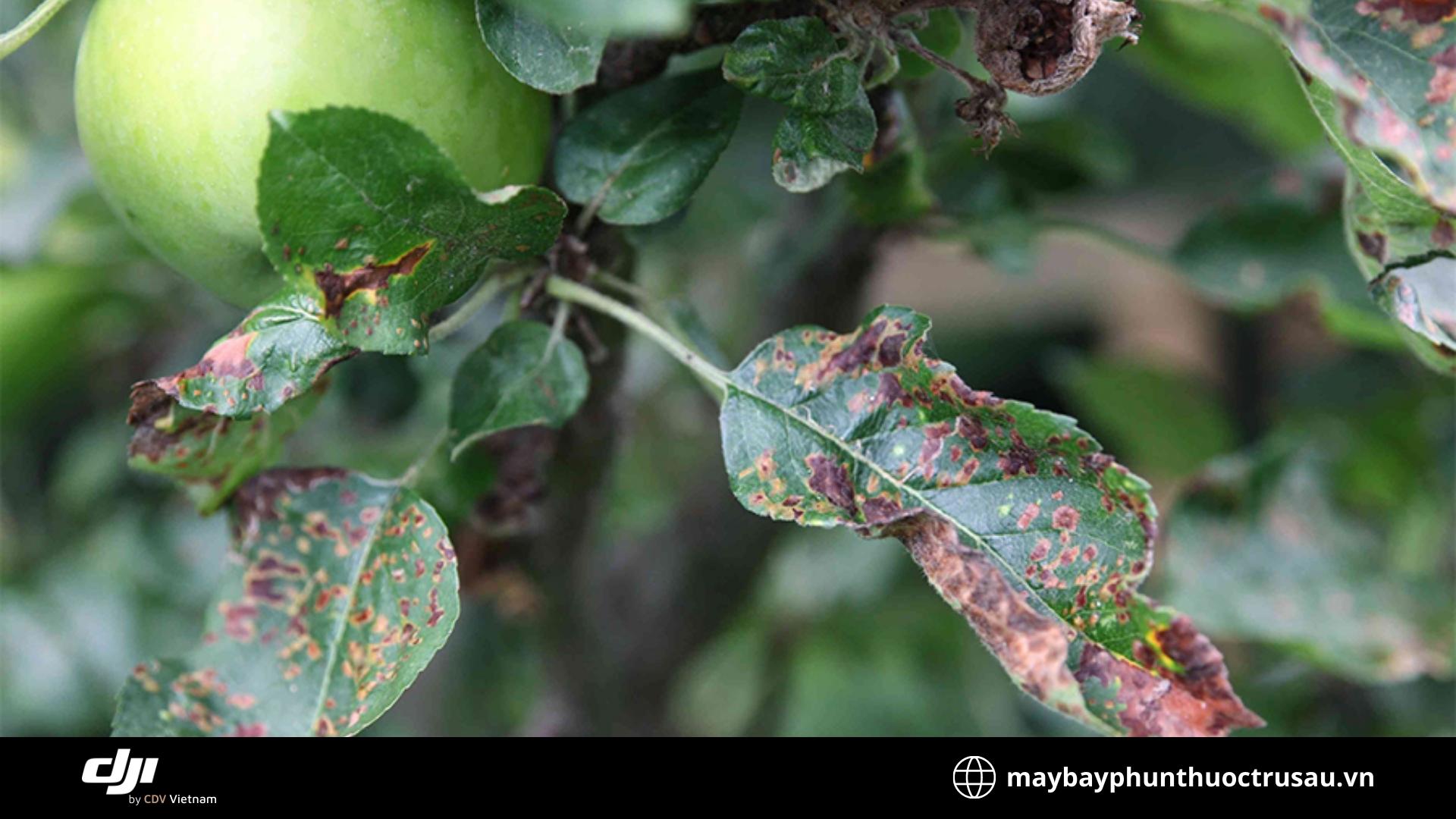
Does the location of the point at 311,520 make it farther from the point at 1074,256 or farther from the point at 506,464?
the point at 1074,256

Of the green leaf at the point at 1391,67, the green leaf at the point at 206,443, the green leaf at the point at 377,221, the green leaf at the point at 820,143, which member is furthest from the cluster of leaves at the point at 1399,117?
the green leaf at the point at 206,443

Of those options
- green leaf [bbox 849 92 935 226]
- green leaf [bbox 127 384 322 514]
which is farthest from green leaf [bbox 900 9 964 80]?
green leaf [bbox 127 384 322 514]

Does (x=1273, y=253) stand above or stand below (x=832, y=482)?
below

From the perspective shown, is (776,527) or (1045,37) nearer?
(1045,37)
